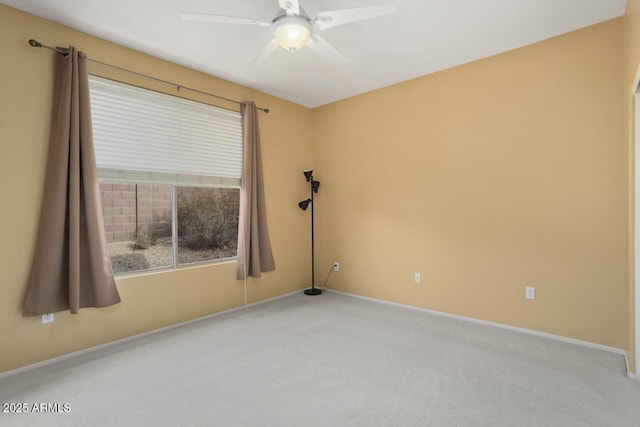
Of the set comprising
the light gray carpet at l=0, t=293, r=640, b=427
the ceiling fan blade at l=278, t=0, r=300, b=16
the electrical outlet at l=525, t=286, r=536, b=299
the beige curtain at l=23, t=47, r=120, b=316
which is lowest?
the light gray carpet at l=0, t=293, r=640, b=427

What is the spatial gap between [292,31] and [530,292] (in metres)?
3.14

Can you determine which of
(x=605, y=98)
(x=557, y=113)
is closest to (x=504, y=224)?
(x=557, y=113)

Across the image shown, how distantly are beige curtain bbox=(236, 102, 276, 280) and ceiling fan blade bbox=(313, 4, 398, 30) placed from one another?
1.97m

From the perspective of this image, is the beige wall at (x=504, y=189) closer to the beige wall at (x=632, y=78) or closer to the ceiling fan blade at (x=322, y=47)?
the beige wall at (x=632, y=78)

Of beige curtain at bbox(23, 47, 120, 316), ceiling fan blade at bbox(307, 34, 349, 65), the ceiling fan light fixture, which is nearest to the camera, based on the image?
the ceiling fan light fixture

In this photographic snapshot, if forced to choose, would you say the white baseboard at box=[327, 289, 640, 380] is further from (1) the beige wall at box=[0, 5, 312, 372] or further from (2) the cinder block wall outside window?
Result: (2) the cinder block wall outside window

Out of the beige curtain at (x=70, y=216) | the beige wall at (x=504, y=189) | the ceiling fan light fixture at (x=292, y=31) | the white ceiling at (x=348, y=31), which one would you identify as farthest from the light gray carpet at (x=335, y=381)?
the white ceiling at (x=348, y=31)

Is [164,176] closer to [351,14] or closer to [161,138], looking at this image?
[161,138]

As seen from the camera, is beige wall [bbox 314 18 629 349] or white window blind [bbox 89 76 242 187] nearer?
beige wall [bbox 314 18 629 349]

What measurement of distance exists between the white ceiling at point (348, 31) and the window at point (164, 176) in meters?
0.45

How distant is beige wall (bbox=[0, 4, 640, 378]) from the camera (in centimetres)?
248

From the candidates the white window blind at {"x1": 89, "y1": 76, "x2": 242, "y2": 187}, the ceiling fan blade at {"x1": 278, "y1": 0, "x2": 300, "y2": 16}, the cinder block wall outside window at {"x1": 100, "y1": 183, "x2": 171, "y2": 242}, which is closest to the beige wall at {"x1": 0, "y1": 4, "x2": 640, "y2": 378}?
the white window blind at {"x1": 89, "y1": 76, "x2": 242, "y2": 187}

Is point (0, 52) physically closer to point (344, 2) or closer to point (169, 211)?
point (169, 211)

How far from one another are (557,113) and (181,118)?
374 cm
